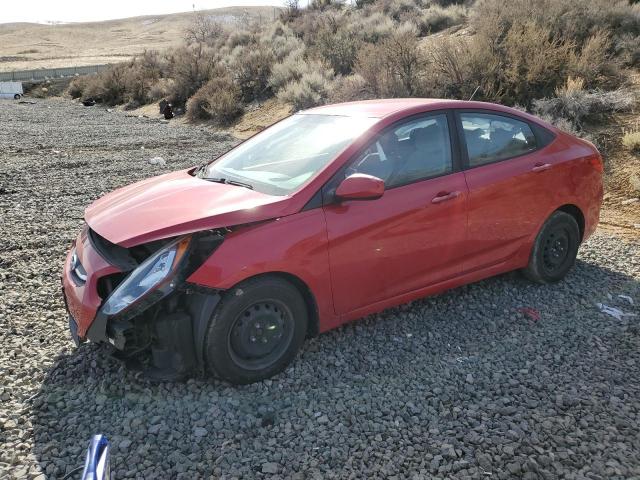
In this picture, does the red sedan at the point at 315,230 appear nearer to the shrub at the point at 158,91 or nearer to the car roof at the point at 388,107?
the car roof at the point at 388,107

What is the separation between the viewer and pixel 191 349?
3326 millimetres

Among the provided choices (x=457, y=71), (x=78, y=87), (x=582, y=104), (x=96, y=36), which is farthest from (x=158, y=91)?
(x=96, y=36)

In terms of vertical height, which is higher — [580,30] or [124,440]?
[580,30]

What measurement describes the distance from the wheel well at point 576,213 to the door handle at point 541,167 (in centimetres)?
45

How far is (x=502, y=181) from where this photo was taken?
14.4 feet

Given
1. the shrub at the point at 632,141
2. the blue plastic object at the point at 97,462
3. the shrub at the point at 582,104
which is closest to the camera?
the blue plastic object at the point at 97,462

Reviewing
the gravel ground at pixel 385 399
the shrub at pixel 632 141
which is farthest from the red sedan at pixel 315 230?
the shrub at pixel 632 141

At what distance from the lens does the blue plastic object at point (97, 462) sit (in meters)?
2.25

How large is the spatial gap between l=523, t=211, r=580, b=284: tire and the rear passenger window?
2.34 ft

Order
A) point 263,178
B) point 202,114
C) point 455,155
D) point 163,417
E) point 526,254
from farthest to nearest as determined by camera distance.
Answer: point 202,114, point 526,254, point 455,155, point 263,178, point 163,417

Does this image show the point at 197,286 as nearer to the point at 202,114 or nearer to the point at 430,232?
the point at 430,232

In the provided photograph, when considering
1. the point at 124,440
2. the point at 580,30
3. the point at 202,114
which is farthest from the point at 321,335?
the point at 202,114

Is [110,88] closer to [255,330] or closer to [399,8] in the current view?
[399,8]

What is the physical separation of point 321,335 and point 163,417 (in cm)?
134
